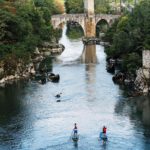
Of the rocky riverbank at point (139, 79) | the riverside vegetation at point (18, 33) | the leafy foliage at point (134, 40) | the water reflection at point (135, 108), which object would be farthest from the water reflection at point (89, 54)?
the water reflection at point (135, 108)

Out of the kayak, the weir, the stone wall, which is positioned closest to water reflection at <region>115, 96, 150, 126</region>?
the kayak

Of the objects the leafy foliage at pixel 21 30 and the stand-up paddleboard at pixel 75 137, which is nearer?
the stand-up paddleboard at pixel 75 137

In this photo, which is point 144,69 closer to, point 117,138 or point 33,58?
point 117,138

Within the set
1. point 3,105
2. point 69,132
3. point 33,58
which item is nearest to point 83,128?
point 69,132

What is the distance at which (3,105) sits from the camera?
2547 inches

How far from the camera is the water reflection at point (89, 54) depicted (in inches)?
3807

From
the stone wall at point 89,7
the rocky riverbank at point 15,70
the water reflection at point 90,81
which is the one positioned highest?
the stone wall at point 89,7

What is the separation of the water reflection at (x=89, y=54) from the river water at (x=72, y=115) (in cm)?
1401

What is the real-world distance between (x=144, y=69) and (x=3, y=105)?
17.6m

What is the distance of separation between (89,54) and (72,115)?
43638mm

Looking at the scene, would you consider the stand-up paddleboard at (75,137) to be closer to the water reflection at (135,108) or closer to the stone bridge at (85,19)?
the water reflection at (135,108)

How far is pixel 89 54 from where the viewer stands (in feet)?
339

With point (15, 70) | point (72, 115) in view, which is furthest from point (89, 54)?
point (72, 115)

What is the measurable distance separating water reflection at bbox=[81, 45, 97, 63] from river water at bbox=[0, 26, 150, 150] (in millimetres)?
14014
